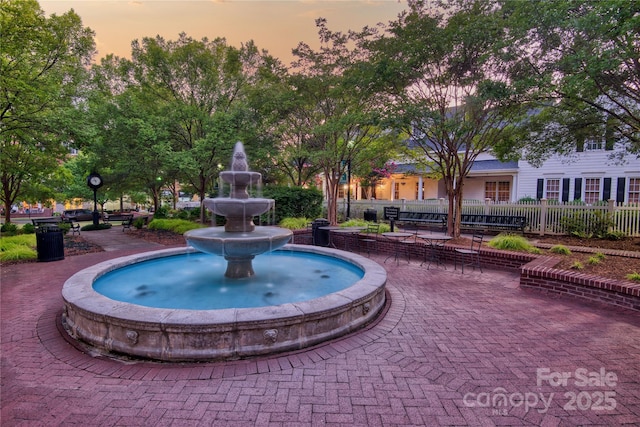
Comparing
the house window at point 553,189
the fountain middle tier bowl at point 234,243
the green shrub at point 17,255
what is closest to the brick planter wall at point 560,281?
the fountain middle tier bowl at point 234,243

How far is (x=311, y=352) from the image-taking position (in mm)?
3783

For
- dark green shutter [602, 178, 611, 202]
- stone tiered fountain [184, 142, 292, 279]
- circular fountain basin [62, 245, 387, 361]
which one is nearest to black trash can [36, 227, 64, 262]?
stone tiered fountain [184, 142, 292, 279]

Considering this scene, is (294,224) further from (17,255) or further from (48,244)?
(17,255)

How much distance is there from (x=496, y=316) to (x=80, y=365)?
235 inches

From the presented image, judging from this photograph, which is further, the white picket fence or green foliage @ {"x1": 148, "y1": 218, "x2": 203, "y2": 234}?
green foliage @ {"x1": 148, "y1": 218, "x2": 203, "y2": 234}

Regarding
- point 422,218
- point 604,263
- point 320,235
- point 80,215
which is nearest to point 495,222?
point 422,218

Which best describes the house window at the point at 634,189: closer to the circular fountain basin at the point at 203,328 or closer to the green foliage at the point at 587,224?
the green foliage at the point at 587,224

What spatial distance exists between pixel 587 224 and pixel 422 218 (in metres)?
7.21

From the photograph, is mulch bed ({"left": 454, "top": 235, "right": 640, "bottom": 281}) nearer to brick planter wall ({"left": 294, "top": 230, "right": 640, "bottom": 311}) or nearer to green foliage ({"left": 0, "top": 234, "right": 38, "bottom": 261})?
brick planter wall ({"left": 294, "top": 230, "right": 640, "bottom": 311})

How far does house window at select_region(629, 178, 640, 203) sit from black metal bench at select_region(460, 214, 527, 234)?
1042 centimetres

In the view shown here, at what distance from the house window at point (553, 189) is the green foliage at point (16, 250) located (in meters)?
27.8

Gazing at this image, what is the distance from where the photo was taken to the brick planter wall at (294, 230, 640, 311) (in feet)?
18.0

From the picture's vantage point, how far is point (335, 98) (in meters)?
13.4

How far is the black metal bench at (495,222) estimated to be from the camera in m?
14.0
